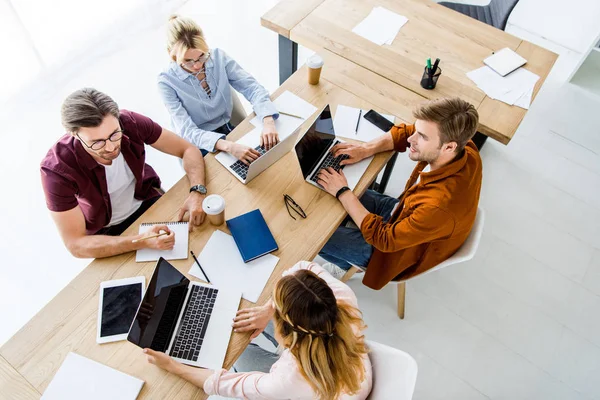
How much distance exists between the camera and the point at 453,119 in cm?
157

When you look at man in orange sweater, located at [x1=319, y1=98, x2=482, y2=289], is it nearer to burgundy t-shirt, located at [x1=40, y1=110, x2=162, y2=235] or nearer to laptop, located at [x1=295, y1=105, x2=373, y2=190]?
laptop, located at [x1=295, y1=105, x2=373, y2=190]

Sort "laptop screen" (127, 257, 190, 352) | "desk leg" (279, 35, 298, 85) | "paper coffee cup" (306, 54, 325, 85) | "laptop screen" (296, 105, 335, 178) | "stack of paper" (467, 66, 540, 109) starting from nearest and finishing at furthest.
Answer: "laptop screen" (127, 257, 190, 352) → "laptop screen" (296, 105, 335, 178) → "paper coffee cup" (306, 54, 325, 85) → "stack of paper" (467, 66, 540, 109) → "desk leg" (279, 35, 298, 85)

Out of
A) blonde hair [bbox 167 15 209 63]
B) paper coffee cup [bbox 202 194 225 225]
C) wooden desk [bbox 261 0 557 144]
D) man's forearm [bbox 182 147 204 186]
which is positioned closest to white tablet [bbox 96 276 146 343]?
paper coffee cup [bbox 202 194 225 225]

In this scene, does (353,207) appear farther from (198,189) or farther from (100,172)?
(100,172)

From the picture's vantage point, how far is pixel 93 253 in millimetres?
1578

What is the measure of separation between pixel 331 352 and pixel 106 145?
1.10m

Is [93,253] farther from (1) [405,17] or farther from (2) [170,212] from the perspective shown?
(1) [405,17]

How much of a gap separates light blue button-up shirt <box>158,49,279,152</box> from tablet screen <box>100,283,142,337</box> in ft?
2.39

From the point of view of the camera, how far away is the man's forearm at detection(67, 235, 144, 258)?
1575 millimetres

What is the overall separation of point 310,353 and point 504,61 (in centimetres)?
205

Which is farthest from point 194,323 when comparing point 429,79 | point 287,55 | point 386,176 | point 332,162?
point 287,55

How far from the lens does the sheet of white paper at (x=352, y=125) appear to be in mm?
2018

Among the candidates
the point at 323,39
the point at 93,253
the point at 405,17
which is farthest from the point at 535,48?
the point at 93,253

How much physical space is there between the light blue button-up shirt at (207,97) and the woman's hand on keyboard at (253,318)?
79 centimetres
